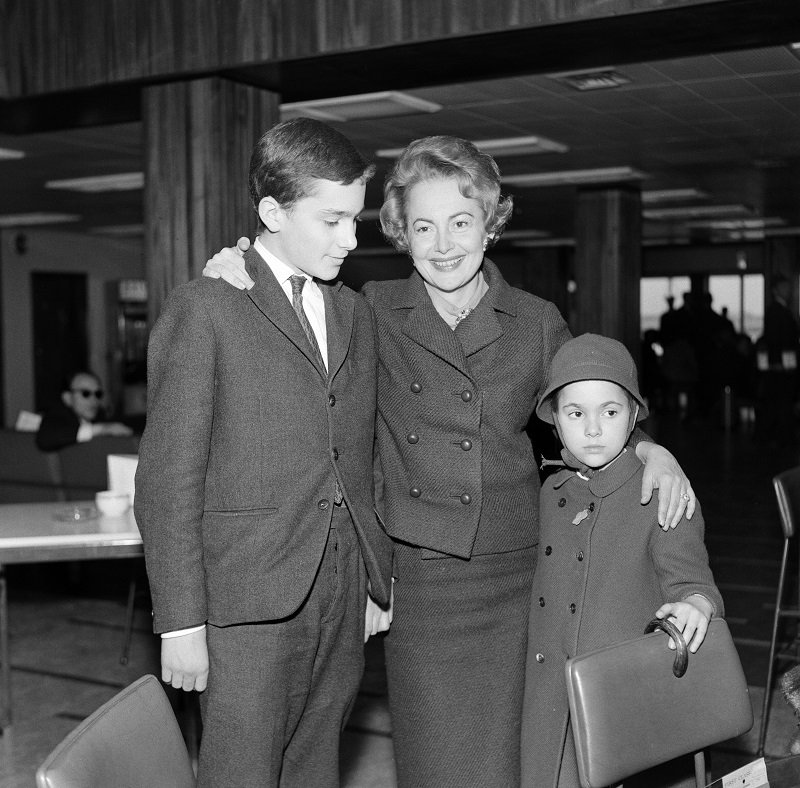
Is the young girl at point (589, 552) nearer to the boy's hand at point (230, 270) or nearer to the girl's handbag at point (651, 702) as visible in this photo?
the girl's handbag at point (651, 702)

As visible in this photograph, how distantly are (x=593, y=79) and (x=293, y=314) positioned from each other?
15.7 ft

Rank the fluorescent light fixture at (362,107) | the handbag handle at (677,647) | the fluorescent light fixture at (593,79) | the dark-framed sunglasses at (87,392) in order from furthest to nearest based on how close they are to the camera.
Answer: the dark-framed sunglasses at (87,392) < the fluorescent light fixture at (362,107) < the fluorescent light fixture at (593,79) < the handbag handle at (677,647)

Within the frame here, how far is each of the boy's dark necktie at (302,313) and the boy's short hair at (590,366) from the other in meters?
0.48

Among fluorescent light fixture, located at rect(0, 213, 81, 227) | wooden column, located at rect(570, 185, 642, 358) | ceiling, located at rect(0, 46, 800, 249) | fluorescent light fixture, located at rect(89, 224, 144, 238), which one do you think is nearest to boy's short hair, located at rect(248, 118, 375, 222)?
ceiling, located at rect(0, 46, 800, 249)

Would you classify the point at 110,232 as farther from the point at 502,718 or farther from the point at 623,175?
the point at 502,718

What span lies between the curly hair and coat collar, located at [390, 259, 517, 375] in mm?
127

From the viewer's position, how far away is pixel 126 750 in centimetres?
153

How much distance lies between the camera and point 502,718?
2.34 m

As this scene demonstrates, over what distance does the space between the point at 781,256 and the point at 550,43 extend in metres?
15.5

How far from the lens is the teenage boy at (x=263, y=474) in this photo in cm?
196

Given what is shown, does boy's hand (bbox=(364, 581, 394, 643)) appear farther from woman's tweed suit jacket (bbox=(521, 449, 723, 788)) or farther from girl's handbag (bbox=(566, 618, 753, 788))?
girl's handbag (bbox=(566, 618, 753, 788))

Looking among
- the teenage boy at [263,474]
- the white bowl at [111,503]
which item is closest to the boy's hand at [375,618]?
the teenage boy at [263,474]

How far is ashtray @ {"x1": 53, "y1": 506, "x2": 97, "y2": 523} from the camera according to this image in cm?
402

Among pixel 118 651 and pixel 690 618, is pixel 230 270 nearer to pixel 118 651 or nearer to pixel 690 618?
pixel 690 618
